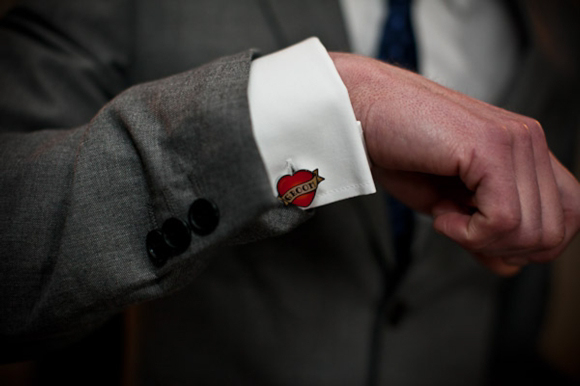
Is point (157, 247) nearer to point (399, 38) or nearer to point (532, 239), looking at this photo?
point (532, 239)

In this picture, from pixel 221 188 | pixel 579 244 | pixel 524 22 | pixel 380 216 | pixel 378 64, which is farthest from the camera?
pixel 579 244

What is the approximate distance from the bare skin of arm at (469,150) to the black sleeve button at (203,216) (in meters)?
0.22

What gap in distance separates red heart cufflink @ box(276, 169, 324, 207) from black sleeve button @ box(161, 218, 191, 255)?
0.39ft

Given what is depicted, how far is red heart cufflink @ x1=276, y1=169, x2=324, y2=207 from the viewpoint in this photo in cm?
46

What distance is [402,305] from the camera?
83 cm

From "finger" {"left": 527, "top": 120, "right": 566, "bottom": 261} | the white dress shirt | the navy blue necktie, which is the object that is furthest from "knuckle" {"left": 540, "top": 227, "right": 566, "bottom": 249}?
the navy blue necktie

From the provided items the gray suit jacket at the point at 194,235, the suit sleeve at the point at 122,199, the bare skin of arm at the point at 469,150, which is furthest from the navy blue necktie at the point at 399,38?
the suit sleeve at the point at 122,199

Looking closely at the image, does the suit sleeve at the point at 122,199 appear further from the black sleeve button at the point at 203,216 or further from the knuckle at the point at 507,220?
the knuckle at the point at 507,220

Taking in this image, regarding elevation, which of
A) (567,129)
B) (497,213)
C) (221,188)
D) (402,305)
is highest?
(221,188)

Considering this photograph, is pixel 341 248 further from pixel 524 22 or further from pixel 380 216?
pixel 524 22

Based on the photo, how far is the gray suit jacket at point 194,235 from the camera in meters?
0.42

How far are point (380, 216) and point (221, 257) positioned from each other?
1.18 ft

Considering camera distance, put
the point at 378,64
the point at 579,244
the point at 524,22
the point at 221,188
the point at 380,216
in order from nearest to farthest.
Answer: the point at 221,188 → the point at 378,64 → the point at 380,216 → the point at 524,22 → the point at 579,244

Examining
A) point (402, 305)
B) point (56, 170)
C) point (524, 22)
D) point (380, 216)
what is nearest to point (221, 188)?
point (56, 170)
